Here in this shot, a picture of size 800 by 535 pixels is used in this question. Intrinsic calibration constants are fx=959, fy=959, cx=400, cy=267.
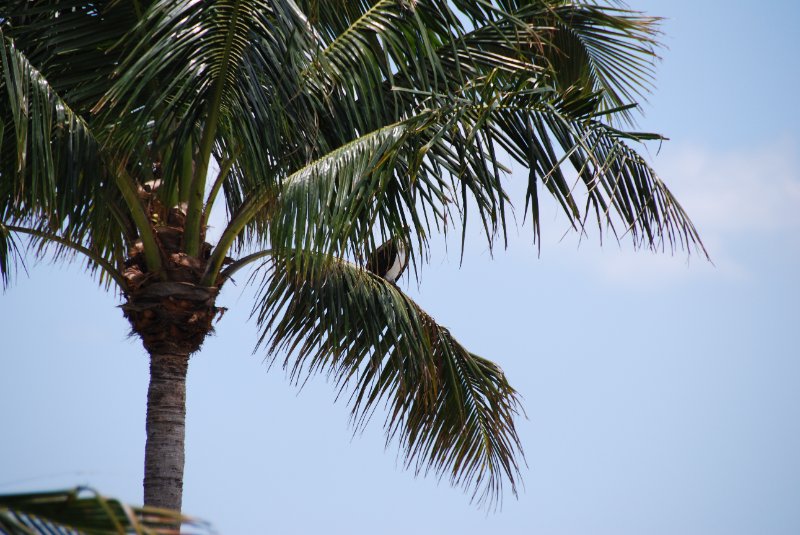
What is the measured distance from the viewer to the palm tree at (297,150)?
495cm

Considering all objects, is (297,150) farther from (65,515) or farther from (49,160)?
(65,515)

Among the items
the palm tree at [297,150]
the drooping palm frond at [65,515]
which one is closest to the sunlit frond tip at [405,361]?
the palm tree at [297,150]

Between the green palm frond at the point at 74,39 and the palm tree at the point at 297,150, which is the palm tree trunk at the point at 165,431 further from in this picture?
the green palm frond at the point at 74,39

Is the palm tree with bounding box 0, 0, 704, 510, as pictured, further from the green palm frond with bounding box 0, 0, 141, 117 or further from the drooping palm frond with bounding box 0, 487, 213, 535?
the drooping palm frond with bounding box 0, 487, 213, 535

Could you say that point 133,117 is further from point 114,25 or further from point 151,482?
point 151,482

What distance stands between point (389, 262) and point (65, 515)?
4.88 meters

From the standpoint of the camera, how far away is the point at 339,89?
561 centimetres

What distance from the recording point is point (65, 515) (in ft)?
6.64

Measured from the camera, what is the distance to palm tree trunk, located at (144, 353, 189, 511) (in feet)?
19.0

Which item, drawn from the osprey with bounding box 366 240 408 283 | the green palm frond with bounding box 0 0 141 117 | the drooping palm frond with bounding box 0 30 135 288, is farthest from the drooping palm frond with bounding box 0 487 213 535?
the osprey with bounding box 366 240 408 283

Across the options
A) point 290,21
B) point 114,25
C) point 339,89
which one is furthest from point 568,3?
point 114,25

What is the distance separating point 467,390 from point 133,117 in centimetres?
347

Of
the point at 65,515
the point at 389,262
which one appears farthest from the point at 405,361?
the point at 65,515

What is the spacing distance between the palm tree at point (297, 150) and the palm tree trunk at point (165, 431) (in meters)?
0.01
